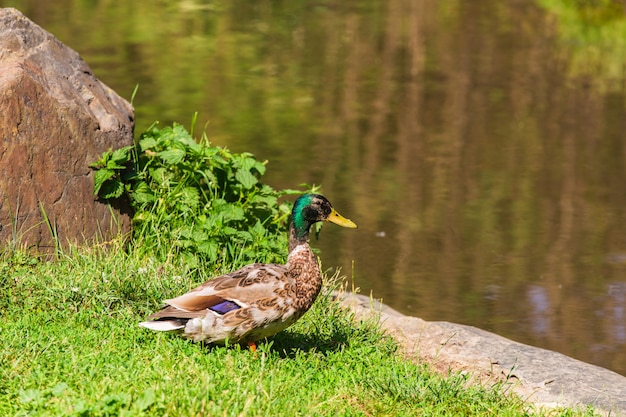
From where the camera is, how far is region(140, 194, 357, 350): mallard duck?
5.58m

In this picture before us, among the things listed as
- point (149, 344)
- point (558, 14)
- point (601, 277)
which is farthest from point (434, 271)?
point (558, 14)

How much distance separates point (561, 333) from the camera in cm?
820

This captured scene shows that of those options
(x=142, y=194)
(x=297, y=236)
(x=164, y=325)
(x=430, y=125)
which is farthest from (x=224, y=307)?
(x=430, y=125)

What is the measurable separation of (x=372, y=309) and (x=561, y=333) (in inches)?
75.6

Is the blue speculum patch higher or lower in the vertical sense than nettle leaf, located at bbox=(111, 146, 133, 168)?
lower

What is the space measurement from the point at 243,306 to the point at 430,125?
8.87 m

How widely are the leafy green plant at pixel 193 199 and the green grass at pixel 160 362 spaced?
0.31 metres

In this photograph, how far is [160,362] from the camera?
5.35 metres

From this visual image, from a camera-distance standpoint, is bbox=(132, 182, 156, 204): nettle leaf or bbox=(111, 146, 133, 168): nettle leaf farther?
bbox=(132, 182, 156, 204): nettle leaf

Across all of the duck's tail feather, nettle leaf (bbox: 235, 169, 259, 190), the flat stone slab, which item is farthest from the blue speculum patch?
nettle leaf (bbox: 235, 169, 259, 190)

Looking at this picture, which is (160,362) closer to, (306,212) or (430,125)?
(306,212)

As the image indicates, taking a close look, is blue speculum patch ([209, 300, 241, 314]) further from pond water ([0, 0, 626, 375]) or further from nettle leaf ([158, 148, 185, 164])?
pond water ([0, 0, 626, 375])

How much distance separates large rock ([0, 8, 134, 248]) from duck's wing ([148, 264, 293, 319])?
1.67 meters

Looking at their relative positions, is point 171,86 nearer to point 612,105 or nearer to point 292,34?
point 292,34
